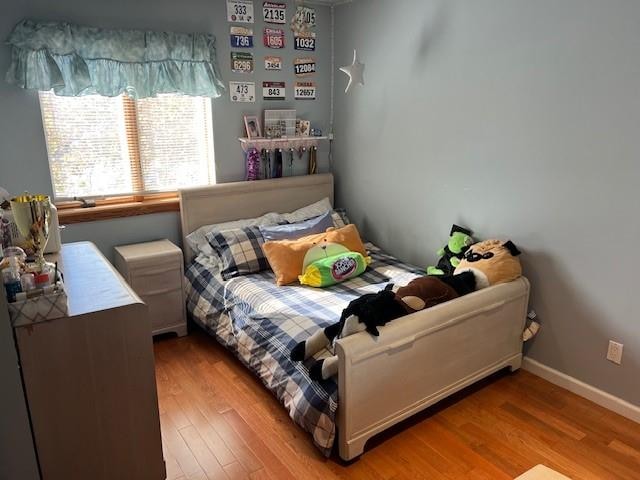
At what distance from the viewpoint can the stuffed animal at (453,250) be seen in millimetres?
2918

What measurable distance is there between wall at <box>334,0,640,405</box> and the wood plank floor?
A: 0.29m

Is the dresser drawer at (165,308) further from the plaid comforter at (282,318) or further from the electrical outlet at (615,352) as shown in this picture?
the electrical outlet at (615,352)

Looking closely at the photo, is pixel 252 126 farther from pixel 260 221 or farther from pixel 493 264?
pixel 493 264

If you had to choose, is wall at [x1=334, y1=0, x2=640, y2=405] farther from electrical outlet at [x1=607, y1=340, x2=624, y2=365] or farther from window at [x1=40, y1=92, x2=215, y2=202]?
window at [x1=40, y1=92, x2=215, y2=202]

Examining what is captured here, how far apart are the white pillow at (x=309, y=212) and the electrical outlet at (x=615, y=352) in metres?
2.10

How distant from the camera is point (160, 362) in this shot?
297cm

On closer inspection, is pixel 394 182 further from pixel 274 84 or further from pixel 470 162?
pixel 274 84

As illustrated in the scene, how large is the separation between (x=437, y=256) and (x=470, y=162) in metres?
0.69

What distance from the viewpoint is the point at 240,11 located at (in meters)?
3.35

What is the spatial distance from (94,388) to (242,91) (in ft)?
8.08

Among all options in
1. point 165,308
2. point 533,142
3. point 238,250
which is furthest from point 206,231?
point 533,142

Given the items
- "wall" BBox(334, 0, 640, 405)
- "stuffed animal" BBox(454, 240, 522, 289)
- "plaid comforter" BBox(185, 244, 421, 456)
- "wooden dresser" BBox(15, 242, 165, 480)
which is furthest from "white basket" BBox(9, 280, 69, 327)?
"wall" BBox(334, 0, 640, 405)

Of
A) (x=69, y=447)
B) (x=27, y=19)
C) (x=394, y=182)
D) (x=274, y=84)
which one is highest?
(x=27, y=19)

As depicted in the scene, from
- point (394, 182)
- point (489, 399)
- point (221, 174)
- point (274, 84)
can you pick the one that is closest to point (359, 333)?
point (489, 399)
